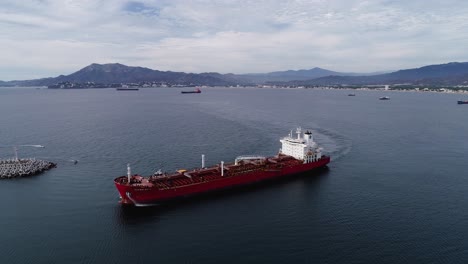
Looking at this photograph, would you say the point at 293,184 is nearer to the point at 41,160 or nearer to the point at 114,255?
the point at 114,255

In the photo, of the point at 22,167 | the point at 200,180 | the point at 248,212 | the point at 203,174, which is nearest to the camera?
the point at 248,212

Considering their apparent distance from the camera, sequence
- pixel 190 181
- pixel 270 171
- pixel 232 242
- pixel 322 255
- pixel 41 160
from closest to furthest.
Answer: pixel 322 255, pixel 232 242, pixel 190 181, pixel 270 171, pixel 41 160

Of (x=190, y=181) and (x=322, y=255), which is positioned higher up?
(x=190, y=181)

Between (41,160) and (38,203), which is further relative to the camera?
(41,160)

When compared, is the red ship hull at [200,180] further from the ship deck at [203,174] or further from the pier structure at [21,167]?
the pier structure at [21,167]

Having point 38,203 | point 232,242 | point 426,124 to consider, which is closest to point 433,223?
point 232,242

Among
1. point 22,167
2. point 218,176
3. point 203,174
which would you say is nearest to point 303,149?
point 218,176

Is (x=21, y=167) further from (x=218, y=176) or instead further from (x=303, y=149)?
(x=303, y=149)
